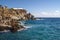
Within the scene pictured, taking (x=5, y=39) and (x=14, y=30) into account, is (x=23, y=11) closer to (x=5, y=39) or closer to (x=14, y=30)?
(x=14, y=30)

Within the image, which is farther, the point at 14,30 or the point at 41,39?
the point at 14,30

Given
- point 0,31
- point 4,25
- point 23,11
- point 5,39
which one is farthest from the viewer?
point 23,11

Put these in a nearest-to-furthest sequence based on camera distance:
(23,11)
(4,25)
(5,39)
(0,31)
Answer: (5,39)
(0,31)
(4,25)
(23,11)

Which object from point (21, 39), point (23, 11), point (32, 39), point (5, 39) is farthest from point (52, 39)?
point (23, 11)

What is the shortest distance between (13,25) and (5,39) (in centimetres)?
1758

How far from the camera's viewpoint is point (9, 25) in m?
61.5

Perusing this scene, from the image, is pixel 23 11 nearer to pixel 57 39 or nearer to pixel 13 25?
pixel 13 25

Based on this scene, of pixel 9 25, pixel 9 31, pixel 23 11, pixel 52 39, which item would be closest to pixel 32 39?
pixel 52 39

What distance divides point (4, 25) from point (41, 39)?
805 inches

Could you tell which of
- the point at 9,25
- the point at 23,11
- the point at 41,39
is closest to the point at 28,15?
the point at 23,11

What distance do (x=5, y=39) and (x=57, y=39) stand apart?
1442 centimetres

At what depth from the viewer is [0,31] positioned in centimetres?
5591

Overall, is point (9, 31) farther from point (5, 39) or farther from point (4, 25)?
point (5, 39)

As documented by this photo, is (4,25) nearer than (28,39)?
No
